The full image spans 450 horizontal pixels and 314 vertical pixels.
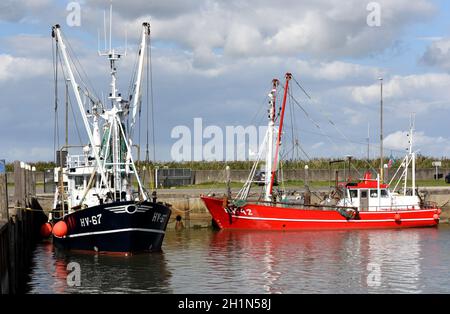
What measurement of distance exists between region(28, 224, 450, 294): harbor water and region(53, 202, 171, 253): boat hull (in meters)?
0.45

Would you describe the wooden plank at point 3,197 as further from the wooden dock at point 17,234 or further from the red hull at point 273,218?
the red hull at point 273,218

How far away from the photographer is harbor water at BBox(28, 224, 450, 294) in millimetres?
25203

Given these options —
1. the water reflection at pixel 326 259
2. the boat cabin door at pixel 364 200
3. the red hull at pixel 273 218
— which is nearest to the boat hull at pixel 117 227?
the water reflection at pixel 326 259

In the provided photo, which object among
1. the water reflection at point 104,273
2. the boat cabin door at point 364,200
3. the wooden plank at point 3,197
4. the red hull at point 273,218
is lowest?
the water reflection at point 104,273

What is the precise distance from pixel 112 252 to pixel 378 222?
1764 centimetres

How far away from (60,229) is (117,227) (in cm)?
279

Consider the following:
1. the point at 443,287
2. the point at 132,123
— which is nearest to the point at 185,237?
the point at 132,123

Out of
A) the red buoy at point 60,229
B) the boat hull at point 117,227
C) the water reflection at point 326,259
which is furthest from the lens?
the red buoy at point 60,229

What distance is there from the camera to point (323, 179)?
207 ft

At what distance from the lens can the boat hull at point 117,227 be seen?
101 ft

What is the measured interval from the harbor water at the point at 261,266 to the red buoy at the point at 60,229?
2.70 ft

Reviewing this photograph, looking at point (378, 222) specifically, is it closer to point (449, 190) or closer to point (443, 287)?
point (449, 190)

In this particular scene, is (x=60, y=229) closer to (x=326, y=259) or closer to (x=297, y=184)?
(x=326, y=259)

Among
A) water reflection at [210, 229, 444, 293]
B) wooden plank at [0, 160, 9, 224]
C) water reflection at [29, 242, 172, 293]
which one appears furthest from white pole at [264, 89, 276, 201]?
wooden plank at [0, 160, 9, 224]
